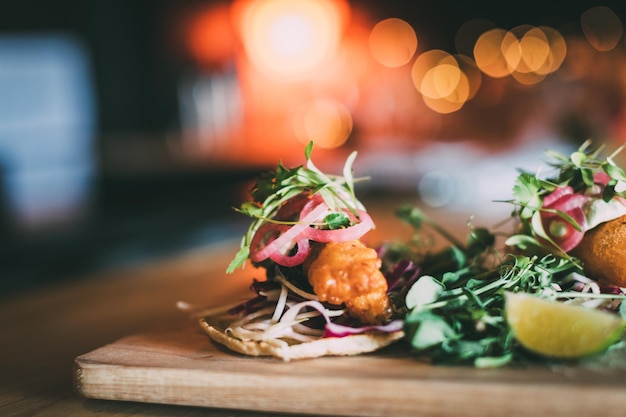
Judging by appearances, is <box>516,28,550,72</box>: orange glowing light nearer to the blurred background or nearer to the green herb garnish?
the blurred background

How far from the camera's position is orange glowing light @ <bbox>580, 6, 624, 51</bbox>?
7.22 metres

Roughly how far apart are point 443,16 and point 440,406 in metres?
7.27

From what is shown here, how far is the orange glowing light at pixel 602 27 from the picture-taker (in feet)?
23.7

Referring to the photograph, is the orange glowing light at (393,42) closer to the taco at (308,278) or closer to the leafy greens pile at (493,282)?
the leafy greens pile at (493,282)

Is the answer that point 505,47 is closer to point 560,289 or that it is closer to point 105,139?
point 105,139

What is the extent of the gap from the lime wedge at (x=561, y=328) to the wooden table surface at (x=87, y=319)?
19.7 inches

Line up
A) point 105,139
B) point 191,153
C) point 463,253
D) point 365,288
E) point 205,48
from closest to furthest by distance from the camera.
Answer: point 365,288
point 463,253
point 191,153
point 105,139
point 205,48

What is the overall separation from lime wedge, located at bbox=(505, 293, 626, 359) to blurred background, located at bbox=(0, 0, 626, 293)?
14.8ft

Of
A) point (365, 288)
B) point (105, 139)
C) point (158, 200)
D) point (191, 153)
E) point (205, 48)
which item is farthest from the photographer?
point (205, 48)

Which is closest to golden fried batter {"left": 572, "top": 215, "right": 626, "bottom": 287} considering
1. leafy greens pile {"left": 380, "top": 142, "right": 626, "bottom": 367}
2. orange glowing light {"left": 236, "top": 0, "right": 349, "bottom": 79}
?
leafy greens pile {"left": 380, "top": 142, "right": 626, "bottom": 367}

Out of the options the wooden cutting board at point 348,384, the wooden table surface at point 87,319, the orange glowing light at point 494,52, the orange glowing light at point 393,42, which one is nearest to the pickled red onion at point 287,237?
the wooden cutting board at point 348,384

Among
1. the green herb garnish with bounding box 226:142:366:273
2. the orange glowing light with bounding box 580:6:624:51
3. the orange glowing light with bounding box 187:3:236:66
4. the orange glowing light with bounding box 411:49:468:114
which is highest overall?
the orange glowing light with bounding box 187:3:236:66

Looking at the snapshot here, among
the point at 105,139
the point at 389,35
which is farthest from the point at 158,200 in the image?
the point at 389,35

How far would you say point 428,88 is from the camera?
27.0 ft
